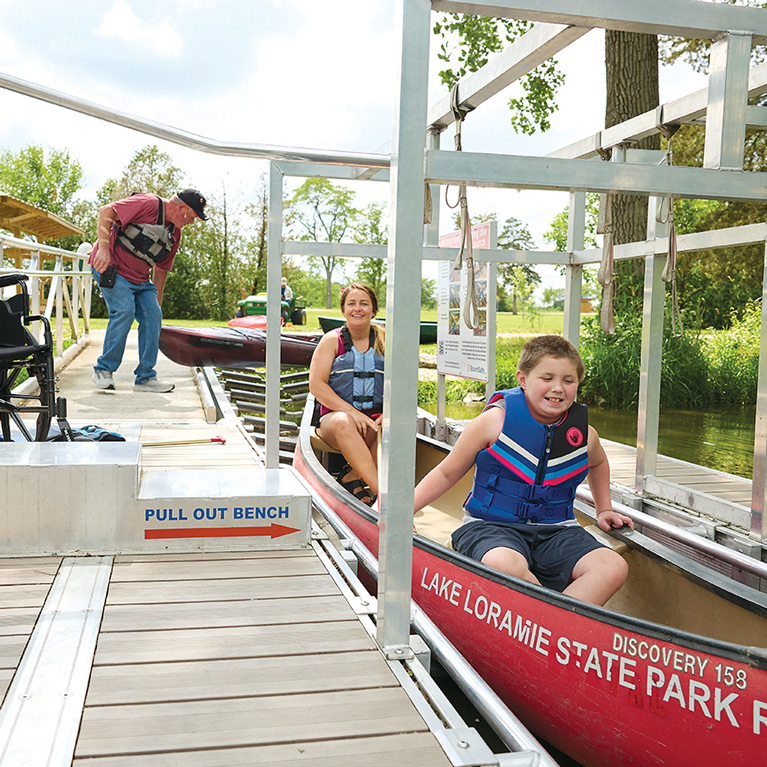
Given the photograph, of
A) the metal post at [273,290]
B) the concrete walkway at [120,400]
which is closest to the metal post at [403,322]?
the metal post at [273,290]

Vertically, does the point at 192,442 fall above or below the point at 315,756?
above

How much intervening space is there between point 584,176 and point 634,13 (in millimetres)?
372

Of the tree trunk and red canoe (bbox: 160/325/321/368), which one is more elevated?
the tree trunk

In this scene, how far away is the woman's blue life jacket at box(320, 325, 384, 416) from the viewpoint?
429 cm

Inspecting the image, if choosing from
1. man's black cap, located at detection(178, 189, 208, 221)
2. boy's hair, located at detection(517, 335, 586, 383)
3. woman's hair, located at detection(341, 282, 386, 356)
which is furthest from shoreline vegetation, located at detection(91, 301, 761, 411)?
boy's hair, located at detection(517, 335, 586, 383)

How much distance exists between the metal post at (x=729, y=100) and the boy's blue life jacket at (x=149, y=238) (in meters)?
5.45

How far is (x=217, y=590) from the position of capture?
2520 millimetres

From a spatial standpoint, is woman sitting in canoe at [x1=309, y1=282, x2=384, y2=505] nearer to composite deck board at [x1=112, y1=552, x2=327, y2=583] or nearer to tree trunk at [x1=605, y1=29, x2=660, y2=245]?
composite deck board at [x1=112, y1=552, x2=327, y2=583]

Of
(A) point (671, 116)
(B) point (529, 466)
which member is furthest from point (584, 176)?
(A) point (671, 116)

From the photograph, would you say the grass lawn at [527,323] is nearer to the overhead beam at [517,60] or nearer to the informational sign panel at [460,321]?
the informational sign panel at [460,321]

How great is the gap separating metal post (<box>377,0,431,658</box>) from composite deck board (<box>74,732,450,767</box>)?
0.40m

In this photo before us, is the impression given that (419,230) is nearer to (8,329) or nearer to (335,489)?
(335,489)

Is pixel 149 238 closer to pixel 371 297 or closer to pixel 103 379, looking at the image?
pixel 103 379

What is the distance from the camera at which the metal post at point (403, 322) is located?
179 cm
